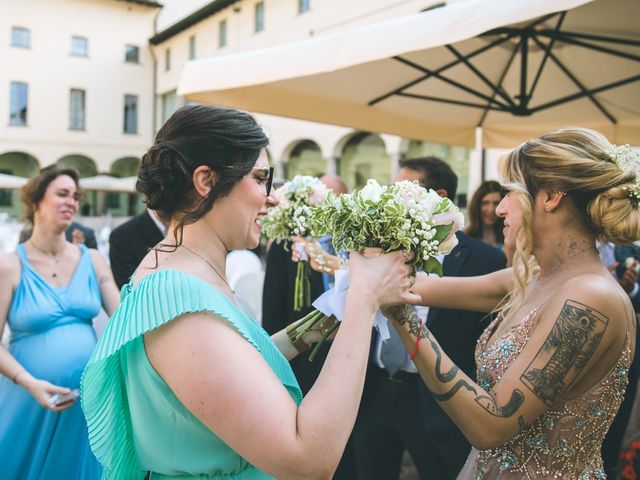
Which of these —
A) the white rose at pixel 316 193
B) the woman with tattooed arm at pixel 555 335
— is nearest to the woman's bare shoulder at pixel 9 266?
the white rose at pixel 316 193

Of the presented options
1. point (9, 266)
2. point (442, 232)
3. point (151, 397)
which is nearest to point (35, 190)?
point (9, 266)

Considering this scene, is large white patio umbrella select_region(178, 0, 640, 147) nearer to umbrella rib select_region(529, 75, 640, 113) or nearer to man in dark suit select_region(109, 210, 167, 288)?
umbrella rib select_region(529, 75, 640, 113)

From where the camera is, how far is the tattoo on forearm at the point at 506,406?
1.88 m

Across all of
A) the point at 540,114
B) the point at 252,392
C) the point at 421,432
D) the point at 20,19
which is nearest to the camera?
the point at 252,392

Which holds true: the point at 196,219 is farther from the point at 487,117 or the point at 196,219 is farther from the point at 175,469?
the point at 487,117

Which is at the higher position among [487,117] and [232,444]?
[487,117]

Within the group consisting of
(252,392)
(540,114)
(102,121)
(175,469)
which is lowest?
(175,469)

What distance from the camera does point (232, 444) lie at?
1.31m

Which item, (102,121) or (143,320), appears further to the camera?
(102,121)

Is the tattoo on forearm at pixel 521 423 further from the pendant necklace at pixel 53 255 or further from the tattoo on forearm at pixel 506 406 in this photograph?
the pendant necklace at pixel 53 255

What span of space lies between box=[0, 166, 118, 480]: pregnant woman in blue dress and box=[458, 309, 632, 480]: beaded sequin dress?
2.31 metres

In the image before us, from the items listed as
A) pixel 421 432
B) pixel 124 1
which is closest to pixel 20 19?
pixel 124 1

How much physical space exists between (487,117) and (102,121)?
3180 cm

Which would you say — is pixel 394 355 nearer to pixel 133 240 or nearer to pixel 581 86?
pixel 133 240
